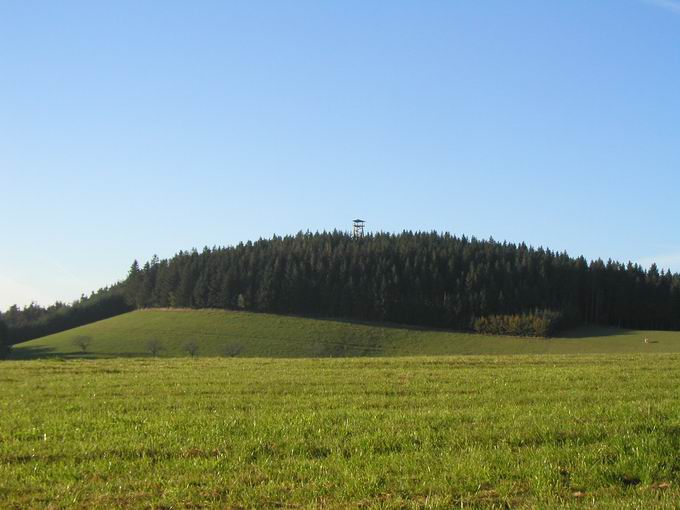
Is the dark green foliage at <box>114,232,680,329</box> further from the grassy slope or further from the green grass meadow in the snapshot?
the green grass meadow

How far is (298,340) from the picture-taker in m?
104

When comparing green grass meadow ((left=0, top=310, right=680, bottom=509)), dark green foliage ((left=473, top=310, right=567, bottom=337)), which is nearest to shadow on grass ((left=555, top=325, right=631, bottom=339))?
dark green foliage ((left=473, top=310, right=567, bottom=337))

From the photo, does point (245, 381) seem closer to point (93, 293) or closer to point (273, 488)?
point (273, 488)

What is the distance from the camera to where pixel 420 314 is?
124188 millimetres

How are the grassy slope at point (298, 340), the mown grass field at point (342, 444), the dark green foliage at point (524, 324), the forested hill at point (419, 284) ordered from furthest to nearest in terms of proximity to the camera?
the forested hill at point (419, 284), the dark green foliage at point (524, 324), the grassy slope at point (298, 340), the mown grass field at point (342, 444)

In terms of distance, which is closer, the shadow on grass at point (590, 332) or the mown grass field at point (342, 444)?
the mown grass field at point (342, 444)

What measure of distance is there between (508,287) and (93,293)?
103m

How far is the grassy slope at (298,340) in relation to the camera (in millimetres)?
97625

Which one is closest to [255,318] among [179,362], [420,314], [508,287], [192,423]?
[420,314]

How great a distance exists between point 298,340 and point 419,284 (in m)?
31.1

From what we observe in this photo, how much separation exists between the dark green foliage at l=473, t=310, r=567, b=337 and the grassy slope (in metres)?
Result: 3.87

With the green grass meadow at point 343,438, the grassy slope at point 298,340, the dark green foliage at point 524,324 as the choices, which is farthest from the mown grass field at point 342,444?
the dark green foliage at point 524,324

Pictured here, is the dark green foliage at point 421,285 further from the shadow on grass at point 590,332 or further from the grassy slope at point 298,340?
the grassy slope at point 298,340

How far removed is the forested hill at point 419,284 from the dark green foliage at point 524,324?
2161 mm
